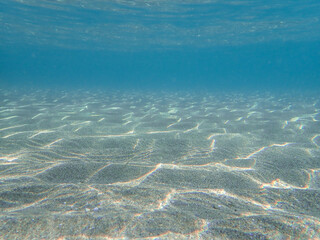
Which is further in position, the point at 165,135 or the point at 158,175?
the point at 165,135

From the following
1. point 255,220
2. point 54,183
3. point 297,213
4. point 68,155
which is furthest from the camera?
point 68,155

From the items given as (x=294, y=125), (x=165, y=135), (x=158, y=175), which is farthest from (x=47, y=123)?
(x=294, y=125)

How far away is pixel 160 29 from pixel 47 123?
26.9 m

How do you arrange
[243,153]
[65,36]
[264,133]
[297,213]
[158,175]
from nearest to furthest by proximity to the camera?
[297,213] < [158,175] < [243,153] < [264,133] < [65,36]

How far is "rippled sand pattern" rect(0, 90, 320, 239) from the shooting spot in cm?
155

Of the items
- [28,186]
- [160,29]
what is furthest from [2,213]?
[160,29]

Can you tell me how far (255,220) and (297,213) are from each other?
592 mm

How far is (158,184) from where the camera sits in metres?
2.54

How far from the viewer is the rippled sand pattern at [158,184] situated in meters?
1.55

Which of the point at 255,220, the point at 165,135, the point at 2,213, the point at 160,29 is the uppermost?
the point at 160,29

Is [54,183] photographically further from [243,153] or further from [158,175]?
[243,153]

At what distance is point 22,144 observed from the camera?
4.07m

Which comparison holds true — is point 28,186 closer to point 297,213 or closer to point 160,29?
point 297,213

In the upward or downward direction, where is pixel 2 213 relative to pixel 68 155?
upward
